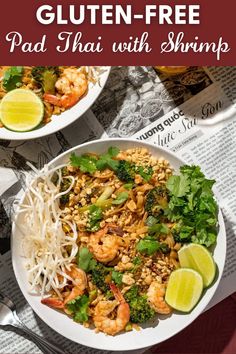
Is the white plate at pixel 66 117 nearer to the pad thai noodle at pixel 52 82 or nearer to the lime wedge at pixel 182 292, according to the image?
the pad thai noodle at pixel 52 82

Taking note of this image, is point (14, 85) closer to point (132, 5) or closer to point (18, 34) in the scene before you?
point (18, 34)

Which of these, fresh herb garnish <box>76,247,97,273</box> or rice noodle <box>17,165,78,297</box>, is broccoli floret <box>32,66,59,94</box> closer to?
rice noodle <box>17,165,78,297</box>

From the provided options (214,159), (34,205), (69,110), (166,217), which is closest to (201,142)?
(214,159)

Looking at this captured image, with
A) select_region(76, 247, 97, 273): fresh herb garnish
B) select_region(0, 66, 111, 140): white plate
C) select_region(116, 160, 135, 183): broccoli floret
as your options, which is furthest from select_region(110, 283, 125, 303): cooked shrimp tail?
select_region(0, 66, 111, 140): white plate

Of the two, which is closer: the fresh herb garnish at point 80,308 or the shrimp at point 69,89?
the fresh herb garnish at point 80,308

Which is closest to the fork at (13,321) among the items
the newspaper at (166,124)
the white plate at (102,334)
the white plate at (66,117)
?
the newspaper at (166,124)

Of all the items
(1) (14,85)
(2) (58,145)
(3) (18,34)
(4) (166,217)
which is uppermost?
(3) (18,34)
